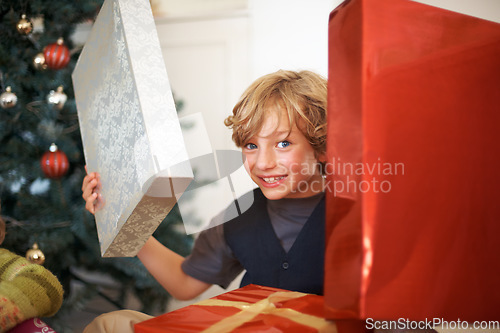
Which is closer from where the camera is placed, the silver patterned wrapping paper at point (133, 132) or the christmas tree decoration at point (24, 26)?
the silver patterned wrapping paper at point (133, 132)

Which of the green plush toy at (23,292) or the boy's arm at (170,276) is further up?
the green plush toy at (23,292)

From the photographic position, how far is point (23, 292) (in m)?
0.69

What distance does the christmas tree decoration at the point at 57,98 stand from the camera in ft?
4.12

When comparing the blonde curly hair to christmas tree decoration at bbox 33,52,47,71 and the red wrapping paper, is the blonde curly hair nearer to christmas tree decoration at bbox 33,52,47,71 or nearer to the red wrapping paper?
the red wrapping paper

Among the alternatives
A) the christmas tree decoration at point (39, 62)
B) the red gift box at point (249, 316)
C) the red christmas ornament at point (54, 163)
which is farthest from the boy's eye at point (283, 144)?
the christmas tree decoration at point (39, 62)

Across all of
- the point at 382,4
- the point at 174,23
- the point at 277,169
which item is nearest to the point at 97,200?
the point at 277,169

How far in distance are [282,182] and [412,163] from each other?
434 millimetres

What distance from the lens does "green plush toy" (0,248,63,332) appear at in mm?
660

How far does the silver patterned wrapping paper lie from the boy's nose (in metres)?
0.18

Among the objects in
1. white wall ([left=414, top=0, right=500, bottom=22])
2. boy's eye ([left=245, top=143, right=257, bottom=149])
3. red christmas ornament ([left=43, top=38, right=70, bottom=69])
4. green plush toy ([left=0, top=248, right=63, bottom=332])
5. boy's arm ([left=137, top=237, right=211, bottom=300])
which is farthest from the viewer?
red christmas ornament ([left=43, top=38, right=70, bottom=69])

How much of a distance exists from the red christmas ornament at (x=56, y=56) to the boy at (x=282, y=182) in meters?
0.50

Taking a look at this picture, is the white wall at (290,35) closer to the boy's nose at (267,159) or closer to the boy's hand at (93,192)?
the boy's nose at (267,159)

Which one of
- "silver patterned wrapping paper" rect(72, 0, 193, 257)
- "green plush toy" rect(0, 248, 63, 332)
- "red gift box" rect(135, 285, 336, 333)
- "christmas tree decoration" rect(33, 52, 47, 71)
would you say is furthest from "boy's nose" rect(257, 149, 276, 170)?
"christmas tree decoration" rect(33, 52, 47, 71)

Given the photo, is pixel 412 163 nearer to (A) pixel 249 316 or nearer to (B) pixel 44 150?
(A) pixel 249 316
